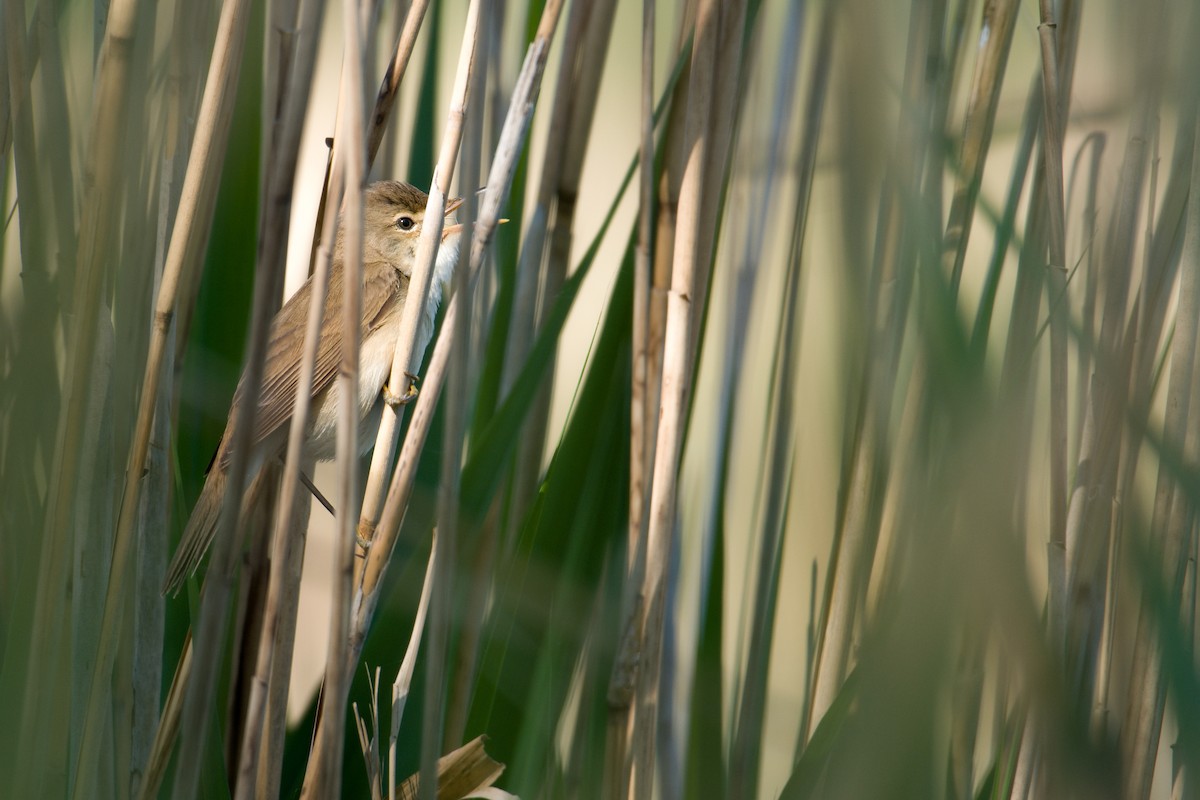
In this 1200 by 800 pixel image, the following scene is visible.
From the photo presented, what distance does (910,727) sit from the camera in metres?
0.53

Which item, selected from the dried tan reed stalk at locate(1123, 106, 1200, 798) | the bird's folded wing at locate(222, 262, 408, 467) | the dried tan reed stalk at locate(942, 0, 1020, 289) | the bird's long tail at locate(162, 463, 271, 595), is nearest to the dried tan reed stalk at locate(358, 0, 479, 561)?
the bird's long tail at locate(162, 463, 271, 595)

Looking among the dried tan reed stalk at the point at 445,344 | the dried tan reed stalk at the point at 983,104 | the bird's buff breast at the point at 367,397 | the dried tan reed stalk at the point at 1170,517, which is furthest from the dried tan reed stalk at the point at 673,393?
the bird's buff breast at the point at 367,397

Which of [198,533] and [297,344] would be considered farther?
[297,344]

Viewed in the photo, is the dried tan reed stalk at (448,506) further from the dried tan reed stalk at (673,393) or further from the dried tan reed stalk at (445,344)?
the dried tan reed stalk at (673,393)

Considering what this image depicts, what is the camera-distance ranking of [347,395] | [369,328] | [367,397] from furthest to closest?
[369,328], [367,397], [347,395]

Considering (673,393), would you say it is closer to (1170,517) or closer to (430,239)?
(430,239)

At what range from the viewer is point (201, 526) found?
1.43 m

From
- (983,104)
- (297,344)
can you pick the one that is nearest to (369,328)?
(297,344)

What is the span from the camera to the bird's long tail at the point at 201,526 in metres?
1.34

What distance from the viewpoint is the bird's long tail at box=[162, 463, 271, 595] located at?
1336 millimetres

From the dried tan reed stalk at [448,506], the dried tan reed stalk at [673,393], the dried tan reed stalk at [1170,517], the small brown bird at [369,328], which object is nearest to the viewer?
the dried tan reed stalk at [448,506]

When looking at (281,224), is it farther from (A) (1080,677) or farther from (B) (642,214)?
(A) (1080,677)

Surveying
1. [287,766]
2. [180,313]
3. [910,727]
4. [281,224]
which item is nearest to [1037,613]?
[910,727]

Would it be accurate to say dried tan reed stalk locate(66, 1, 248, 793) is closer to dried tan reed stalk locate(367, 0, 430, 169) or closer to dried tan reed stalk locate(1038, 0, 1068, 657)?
dried tan reed stalk locate(367, 0, 430, 169)
